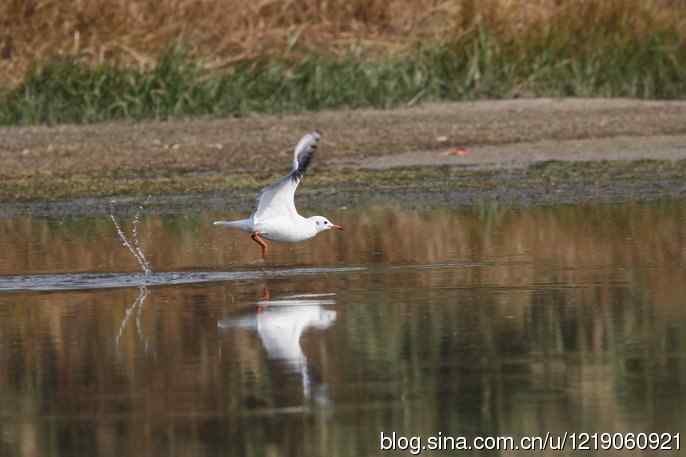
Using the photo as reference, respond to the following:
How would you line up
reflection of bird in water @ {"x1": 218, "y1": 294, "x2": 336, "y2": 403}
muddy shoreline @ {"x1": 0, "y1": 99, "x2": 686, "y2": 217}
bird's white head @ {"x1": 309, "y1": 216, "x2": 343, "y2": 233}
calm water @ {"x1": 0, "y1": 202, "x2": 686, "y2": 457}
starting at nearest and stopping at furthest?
calm water @ {"x1": 0, "y1": 202, "x2": 686, "y2": 457} < reflection of bird in water @ {"x1": 218, "y1": 294, "x2": 336, "y2": 403} < bird's white head @ {"x1": 309, "y1": 216, "x2": 343, "y2": 233} < muddy shoreline @ {"x1": 0, "y1": 99, "x2": 686, "y2": 217}

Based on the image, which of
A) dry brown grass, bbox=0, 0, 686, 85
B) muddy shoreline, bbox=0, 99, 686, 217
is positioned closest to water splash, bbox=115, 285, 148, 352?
muddy shoreline, bbox=0, 99, 686, 217

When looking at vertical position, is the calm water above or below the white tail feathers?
below

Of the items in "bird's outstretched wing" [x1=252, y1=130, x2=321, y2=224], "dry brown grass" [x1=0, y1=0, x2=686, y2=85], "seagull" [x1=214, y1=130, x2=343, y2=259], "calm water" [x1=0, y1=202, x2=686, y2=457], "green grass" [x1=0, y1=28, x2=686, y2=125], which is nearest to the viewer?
"calm water" [x1=0, y1=202, x2=686, y2=457]

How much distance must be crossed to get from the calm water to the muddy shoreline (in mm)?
2444

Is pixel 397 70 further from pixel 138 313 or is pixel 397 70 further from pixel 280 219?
pixel 138 313

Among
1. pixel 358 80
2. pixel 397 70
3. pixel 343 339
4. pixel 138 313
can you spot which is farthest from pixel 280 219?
pixel 397 70

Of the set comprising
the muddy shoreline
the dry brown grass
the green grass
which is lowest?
the muddy shoreline

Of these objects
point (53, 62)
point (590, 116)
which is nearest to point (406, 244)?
point (590, 116)

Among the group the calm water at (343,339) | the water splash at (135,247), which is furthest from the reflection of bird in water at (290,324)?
the water splash at (135,247)

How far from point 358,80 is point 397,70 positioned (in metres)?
0.56

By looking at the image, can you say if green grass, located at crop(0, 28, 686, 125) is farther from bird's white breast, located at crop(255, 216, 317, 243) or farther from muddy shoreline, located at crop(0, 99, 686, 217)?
bird's white breast, located at crop(255, 216, 317, 243)

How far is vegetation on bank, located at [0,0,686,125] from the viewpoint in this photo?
21188 millimetres

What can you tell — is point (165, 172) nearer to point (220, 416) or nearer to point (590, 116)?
point (590, 116)

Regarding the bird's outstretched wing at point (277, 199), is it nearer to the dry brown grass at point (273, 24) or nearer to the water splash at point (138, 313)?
the water splash at point (138, 313)
